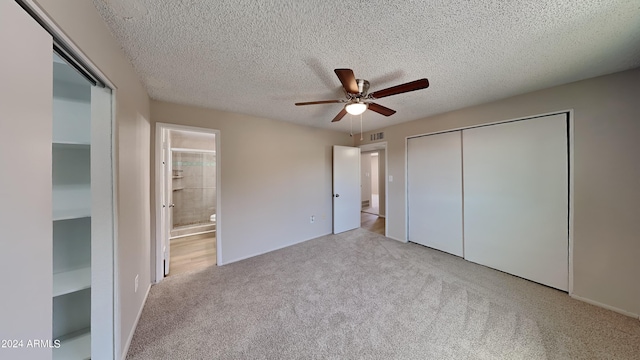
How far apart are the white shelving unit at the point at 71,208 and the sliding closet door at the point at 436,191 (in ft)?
12.9

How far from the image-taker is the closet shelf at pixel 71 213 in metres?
1.16

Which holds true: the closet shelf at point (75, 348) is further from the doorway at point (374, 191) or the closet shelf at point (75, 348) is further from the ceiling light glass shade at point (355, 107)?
the doorway at point (374, 191)

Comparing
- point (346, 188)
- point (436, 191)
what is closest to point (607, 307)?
point (436, 191)

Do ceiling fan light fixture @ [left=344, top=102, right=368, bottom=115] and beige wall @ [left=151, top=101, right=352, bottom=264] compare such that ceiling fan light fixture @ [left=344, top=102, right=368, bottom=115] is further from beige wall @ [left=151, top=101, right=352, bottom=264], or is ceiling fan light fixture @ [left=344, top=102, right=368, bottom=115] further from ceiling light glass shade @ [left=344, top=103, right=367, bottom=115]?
beige wall @ [left=151, top=101, right=352, bottom=264]

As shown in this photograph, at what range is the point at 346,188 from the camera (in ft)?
14.2

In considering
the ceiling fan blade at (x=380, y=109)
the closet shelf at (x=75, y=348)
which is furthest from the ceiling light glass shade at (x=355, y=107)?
the closet shelf at (x=75, y=348)

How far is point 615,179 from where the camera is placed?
1.84 m

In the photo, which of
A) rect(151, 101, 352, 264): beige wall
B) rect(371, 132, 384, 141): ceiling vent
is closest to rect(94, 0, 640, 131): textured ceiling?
rect(151, 101, 352, 264): beige wall

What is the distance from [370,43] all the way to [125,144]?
6.57ft

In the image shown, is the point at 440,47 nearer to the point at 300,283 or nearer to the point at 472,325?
the point at 472,325

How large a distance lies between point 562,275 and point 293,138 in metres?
3.94

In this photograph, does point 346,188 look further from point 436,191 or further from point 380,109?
point 380,109

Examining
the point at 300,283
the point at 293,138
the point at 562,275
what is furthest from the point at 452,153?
the point at 300,283

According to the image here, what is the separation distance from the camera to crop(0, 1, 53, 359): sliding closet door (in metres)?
0.58
